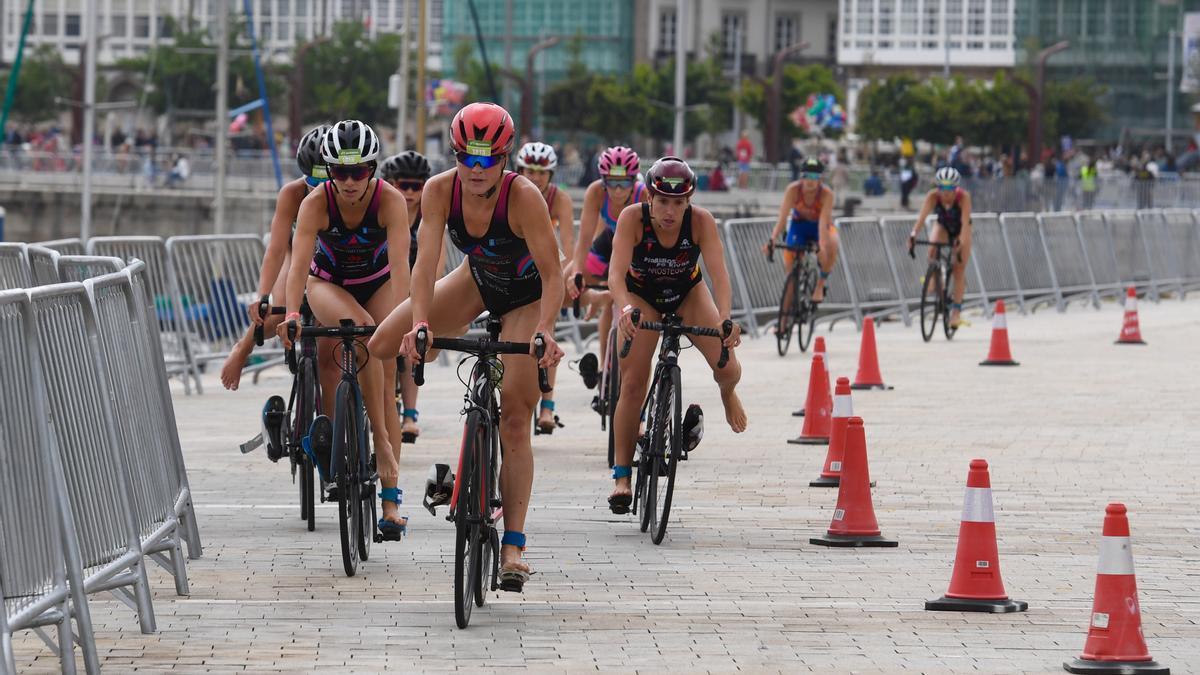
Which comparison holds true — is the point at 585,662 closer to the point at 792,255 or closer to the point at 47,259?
the point at 47,259

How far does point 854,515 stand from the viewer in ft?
34.8

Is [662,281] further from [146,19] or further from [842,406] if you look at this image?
[146,19]

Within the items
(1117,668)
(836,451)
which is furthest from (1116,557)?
(836,451)

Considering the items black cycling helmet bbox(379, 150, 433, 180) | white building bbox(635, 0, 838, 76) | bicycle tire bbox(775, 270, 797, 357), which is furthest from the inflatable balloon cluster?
black cycling helmet bbox(379, 150, 433, 180)

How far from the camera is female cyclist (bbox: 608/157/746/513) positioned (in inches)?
425

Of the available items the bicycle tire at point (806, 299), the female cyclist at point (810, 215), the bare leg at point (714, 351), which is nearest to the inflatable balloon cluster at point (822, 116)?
the bicycle tire at point (806, 299)

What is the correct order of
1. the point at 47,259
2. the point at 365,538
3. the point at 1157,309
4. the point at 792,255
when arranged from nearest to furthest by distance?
1. the point at 365,538
2. the point at 47,259
3. the point at 792,255
4. the point at 1157,309

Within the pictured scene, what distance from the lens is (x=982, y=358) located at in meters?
22.7

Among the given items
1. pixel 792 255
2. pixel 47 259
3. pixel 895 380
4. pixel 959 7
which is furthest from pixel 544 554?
pixel 959 7

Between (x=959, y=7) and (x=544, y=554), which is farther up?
(x=959, y=7)

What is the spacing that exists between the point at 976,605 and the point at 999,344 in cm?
1336

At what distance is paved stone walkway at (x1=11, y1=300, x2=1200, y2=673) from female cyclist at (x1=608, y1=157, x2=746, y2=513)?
0.59m

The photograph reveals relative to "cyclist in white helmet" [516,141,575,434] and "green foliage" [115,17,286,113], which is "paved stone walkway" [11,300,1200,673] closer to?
"cyclist in white helmet" [516,141,575,434]

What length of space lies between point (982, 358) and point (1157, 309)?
10.6m
